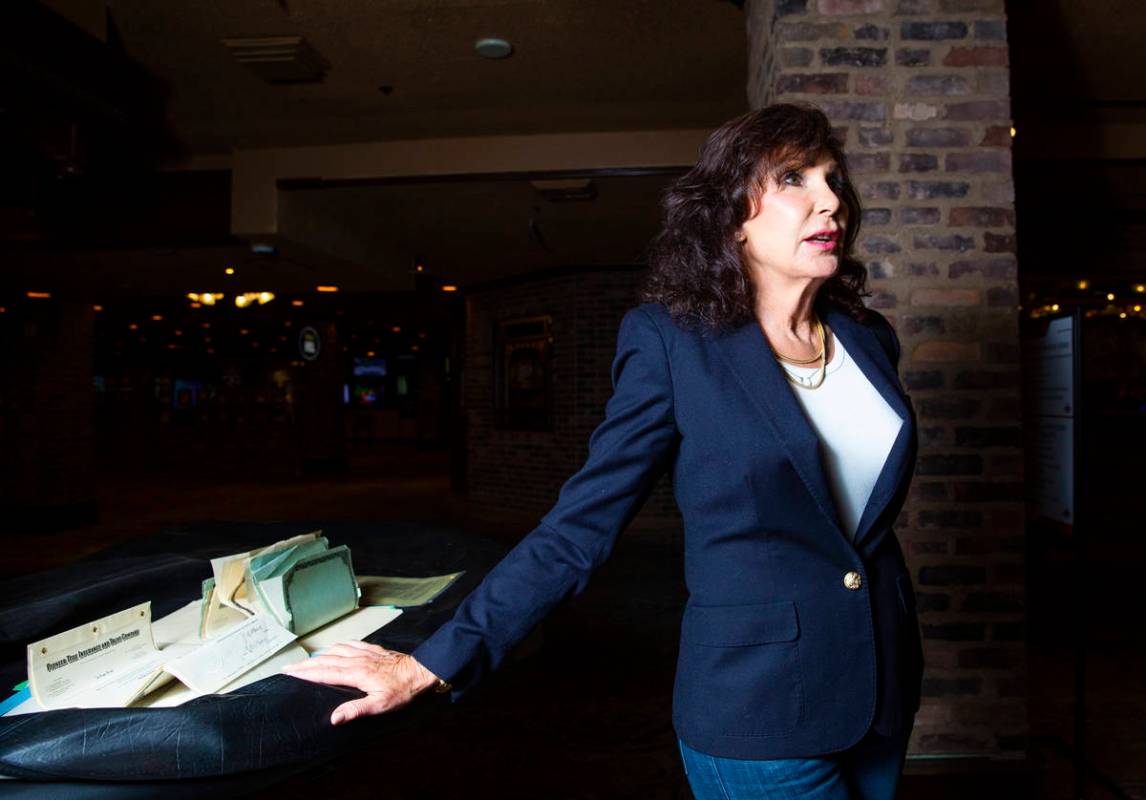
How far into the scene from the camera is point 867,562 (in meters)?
1.18

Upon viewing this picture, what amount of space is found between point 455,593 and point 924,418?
1.67 meters

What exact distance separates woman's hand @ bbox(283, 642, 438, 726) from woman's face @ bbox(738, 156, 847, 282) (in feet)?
A: 2.75

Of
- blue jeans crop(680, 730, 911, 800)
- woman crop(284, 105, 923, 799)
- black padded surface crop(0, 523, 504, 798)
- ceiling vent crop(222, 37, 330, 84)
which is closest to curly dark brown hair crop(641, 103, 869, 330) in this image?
woman crop(284, 105, 923, 799)

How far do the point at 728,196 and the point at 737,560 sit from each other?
60 cm

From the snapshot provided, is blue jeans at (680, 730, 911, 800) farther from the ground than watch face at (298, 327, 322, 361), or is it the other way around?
watch face at (298, 327, 322, 361)

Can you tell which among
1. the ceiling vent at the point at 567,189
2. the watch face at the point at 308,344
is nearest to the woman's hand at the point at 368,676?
the ceiling vent at the point at 567,189

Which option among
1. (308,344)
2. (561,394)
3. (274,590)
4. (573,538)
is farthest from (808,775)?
(308,344)

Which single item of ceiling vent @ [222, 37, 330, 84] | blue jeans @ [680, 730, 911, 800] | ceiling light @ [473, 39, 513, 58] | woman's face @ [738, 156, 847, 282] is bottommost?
blue jeans @ [680, 730, 911, 800]

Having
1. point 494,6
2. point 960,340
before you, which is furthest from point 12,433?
point 960,340

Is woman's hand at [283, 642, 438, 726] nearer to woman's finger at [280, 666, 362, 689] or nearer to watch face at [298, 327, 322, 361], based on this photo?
woman's finger at [280, 666, 362, 689]

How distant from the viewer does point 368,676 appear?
1156 millimetres

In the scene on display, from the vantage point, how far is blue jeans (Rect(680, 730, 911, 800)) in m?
1.10

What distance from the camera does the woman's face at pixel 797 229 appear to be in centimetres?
125

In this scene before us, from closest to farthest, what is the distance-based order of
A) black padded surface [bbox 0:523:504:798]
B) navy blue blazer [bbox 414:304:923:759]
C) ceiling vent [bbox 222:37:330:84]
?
black padded surface [bbox 0:523:504:798]
navy blue blazer [bbox 414:304:923:759]
ceiling vent [bbox 222:37:330:84]
